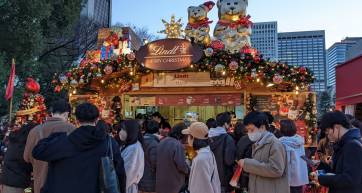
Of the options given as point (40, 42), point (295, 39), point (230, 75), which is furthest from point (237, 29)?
point (295, 39)

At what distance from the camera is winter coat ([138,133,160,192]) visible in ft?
17.6

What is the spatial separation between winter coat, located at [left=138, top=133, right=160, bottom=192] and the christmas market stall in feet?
16.4

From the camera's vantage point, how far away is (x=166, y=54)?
1064 cm

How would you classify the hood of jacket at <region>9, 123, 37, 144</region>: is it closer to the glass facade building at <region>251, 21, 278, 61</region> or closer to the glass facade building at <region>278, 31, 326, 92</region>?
the glass facade building at <region>251, 21, 278, 61</region>

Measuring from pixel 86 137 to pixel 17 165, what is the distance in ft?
7.42

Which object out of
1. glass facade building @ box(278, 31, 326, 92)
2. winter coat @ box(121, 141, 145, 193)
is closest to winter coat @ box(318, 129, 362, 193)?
winter coat @ box(121, 141, 145, 193)

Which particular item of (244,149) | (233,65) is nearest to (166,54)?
(233,65)

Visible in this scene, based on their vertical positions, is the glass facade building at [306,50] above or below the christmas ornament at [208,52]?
above

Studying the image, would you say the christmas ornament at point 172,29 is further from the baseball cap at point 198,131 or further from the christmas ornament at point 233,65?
the baseball cap at point 198,131

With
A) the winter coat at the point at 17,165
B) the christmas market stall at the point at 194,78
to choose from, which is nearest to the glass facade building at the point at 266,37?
the christmas market stall at the point at 194,78

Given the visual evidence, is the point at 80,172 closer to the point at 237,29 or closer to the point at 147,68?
the point at 147,68

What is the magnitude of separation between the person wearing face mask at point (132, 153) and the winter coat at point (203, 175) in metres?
0.66

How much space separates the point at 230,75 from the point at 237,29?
2.14 metres

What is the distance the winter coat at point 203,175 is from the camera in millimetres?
4164
